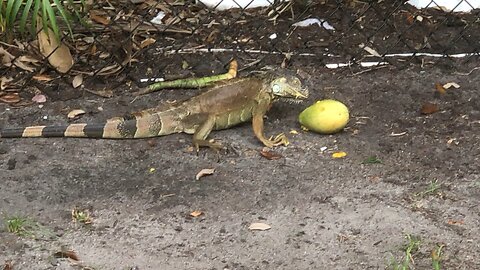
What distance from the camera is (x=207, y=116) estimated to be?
15.5 feet

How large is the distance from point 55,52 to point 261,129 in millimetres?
1462

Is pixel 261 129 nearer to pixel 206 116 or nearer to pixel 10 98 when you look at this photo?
pixel 206 116

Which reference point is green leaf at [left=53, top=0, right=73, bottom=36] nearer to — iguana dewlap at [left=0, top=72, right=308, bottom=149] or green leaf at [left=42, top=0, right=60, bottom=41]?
green leaf at [left=42, top=0, right=60, bottom=41]

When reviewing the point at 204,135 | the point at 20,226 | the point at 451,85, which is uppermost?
the point at 20,226

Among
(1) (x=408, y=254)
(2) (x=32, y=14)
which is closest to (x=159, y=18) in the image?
(2) (x=32, y=14)

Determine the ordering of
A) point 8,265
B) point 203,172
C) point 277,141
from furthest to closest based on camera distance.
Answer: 1. point 277,141
2. point 203,172
3. point 8,265

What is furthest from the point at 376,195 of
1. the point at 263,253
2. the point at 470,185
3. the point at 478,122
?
the point at 478,122

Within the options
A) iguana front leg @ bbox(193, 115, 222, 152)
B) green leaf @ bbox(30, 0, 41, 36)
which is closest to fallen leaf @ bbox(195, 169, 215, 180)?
iguana front leg @ bbox(193, 115, 222, 152)

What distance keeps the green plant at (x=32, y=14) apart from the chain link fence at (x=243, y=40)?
26cm

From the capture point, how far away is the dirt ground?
363cm

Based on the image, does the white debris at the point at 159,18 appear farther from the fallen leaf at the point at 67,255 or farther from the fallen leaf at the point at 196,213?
the fallen leaf at the point at 67,255

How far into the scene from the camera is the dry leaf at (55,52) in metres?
5.29

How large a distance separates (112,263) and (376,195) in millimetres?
1286

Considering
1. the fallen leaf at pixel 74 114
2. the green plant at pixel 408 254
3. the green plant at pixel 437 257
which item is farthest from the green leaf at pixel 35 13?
the green plant at pixel 437 257
